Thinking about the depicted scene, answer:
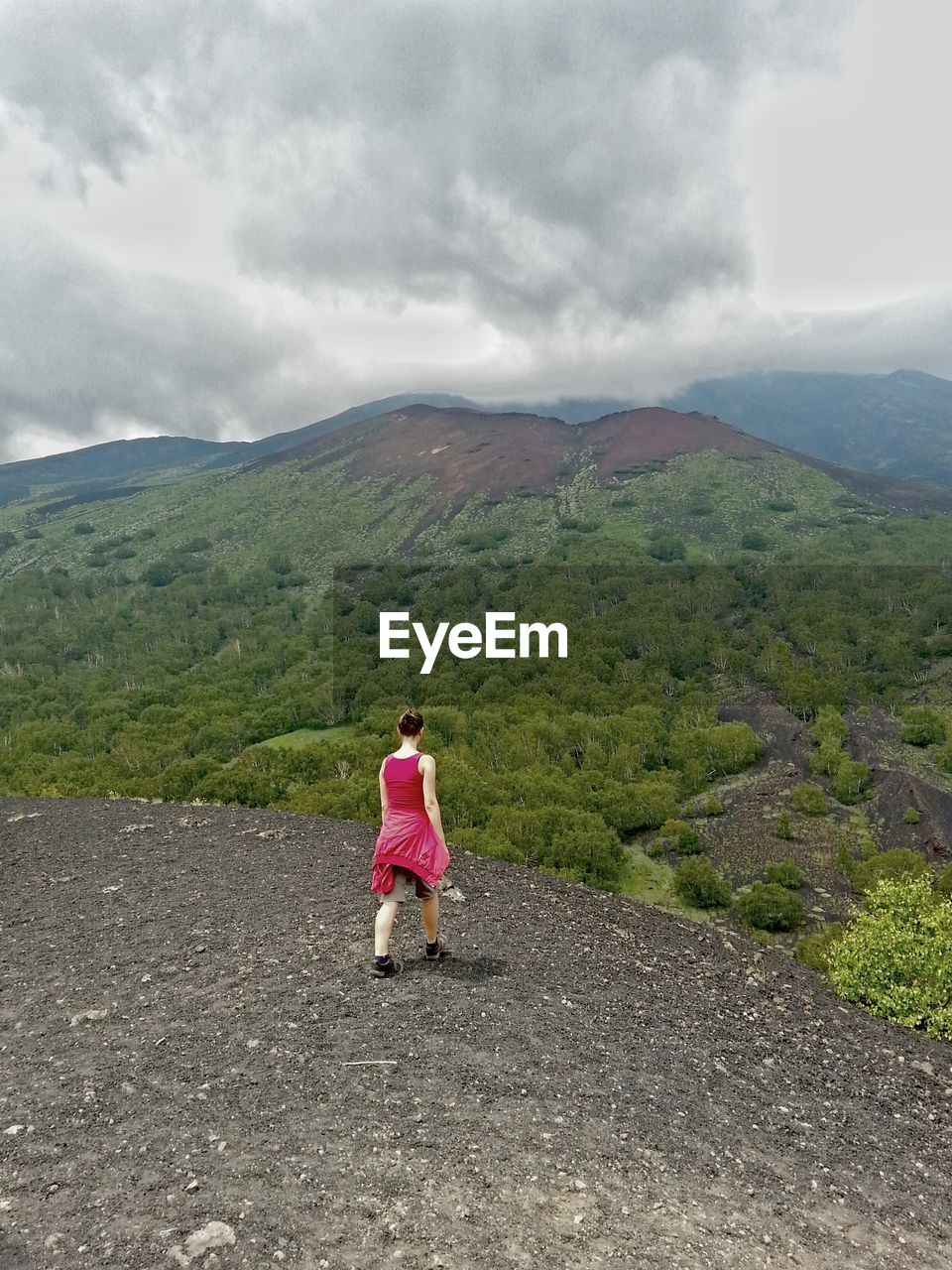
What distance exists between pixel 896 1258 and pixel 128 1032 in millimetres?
7499

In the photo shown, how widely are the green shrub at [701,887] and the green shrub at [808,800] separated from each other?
2562 cm

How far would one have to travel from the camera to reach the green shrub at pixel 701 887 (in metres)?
74.3

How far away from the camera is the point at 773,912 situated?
7000 cm

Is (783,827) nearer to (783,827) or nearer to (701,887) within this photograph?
(783,827)

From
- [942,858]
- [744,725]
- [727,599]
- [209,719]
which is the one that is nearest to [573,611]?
[727,599]

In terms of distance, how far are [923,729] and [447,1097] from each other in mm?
129833

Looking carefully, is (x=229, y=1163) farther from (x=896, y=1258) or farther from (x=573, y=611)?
(x=573, y=611)

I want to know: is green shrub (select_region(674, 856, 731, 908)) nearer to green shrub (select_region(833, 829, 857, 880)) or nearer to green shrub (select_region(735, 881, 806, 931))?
green shrub (select_region(735, 881, 806, 931))

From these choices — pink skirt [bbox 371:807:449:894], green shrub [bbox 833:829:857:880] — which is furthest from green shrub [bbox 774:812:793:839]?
pink skirt [bbox 371:807:449:894]

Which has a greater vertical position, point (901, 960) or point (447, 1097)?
point (447, 1097)

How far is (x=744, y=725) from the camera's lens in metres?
120

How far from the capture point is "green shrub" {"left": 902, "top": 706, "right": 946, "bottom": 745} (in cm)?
11462

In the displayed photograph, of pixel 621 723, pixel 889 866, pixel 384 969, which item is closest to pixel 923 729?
pixel 621 723

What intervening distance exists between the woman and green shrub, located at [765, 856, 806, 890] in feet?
257
